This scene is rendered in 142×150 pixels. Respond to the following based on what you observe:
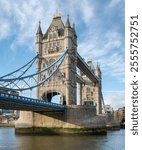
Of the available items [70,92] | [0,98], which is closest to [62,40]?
[70,92]

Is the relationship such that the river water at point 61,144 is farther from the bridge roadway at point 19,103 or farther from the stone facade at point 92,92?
the stone facade at point 92,92

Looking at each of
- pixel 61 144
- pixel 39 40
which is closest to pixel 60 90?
pixel 39 40

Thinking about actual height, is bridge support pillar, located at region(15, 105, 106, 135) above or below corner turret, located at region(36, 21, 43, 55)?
below

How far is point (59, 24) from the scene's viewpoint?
151 feet

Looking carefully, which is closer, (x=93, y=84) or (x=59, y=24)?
(x=59, y=24)

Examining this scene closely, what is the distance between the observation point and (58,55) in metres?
43.3

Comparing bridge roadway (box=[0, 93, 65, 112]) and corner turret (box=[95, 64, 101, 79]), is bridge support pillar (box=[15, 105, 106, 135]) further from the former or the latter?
corner turret (box=[95, 64, 101, 79])

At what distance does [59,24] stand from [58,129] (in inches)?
660

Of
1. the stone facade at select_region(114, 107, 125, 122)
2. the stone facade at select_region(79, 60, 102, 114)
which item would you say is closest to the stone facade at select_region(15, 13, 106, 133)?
the stone facade at select_region(79, 60, 102, 114)

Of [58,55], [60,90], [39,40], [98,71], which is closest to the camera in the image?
[60,90]

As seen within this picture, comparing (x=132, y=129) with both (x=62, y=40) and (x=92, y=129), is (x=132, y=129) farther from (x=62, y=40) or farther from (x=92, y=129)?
(x=62, y=40)

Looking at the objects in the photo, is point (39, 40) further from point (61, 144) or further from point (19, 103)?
point (61, 144)

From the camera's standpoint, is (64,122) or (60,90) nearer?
(64,122)

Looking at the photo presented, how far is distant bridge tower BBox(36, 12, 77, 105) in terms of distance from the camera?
136ft
